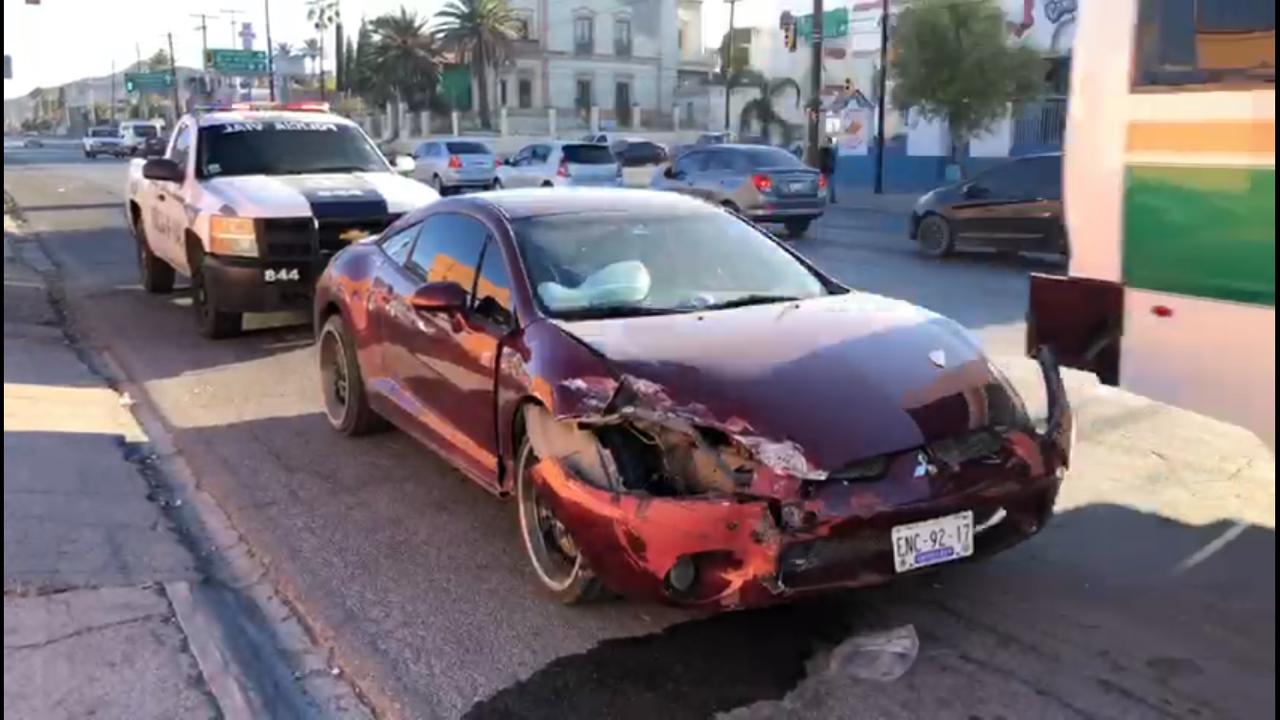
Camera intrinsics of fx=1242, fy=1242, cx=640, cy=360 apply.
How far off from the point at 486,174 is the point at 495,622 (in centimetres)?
2821

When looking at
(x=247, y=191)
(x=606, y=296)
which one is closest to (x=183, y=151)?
(x=247, y=191)

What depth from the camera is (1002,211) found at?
16.7 metres

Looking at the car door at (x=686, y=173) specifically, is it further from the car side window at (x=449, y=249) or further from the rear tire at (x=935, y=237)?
the car side window at (x=449, y=249)

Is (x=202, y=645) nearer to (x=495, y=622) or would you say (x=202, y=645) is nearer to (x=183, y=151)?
(x=495, y=622)

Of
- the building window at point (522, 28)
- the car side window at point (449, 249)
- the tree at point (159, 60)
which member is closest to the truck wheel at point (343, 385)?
the car side window at point (449, 249)

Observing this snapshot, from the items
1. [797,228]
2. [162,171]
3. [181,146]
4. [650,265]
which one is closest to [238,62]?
[797,228]

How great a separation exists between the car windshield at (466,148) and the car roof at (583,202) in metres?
26.9

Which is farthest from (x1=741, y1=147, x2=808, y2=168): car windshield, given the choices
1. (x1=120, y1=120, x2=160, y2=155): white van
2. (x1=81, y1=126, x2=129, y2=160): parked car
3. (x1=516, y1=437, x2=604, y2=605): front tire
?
(x1=81, y1=126, x2=129, y2=160): parked car

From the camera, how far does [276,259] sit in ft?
32.4

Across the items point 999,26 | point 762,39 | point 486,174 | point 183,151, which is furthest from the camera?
point 762,39

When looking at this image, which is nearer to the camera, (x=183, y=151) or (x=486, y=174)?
(x=183, y=151)

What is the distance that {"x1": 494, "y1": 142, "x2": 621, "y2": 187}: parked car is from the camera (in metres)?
26.6

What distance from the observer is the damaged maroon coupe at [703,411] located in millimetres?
4070

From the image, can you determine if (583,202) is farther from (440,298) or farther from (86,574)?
(86,574)
